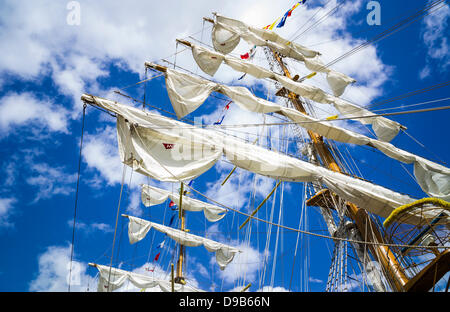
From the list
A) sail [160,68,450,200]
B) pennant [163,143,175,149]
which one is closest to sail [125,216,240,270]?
sail [160,68,450,200]

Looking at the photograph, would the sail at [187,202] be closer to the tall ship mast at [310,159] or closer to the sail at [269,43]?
the tall ship mast at [310,159]

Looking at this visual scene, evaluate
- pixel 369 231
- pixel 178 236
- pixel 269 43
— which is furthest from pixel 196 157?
pixel 178 236

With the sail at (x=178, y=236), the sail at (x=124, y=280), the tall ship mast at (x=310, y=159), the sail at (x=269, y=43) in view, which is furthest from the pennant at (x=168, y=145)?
the sail at (x=124, y=280)

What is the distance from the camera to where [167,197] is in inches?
705

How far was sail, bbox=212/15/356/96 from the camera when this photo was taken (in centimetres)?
1164

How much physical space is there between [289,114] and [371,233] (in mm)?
4595

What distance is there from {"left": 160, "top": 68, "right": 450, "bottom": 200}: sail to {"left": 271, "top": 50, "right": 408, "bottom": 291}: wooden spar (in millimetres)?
695

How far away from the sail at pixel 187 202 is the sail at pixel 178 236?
150 centimetres

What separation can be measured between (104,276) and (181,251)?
4478 millimetres

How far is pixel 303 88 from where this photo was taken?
1134 cm

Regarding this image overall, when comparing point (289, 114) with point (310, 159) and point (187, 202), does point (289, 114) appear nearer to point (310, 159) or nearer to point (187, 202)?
point (310, 159)
